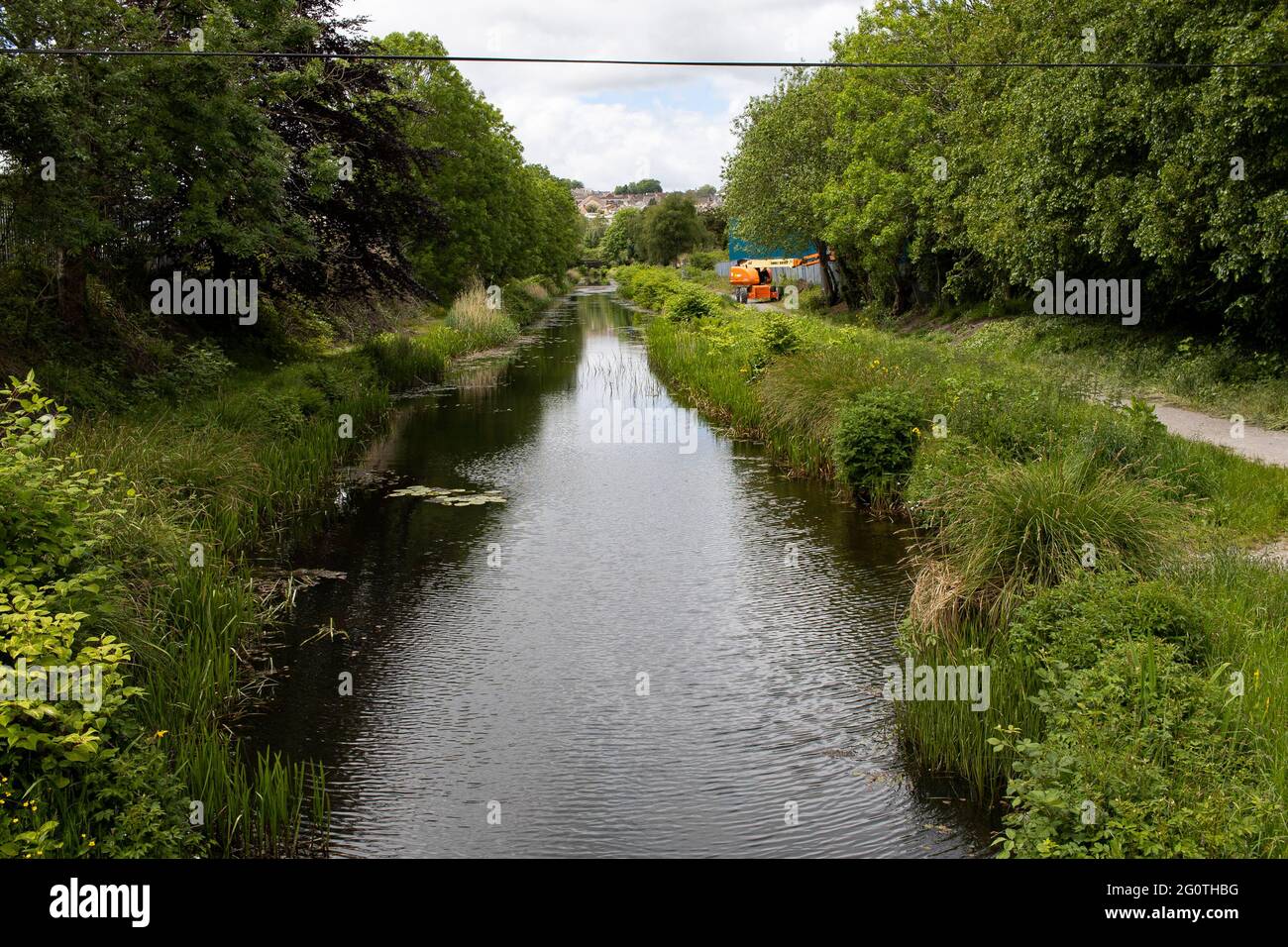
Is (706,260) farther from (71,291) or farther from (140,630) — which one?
(140,630)

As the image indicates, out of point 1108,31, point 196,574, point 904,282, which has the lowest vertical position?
point 196,574

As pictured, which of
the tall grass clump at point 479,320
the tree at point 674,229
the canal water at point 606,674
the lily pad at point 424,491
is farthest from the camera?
the tree at point 674,229

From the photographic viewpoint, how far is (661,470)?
17.1 m

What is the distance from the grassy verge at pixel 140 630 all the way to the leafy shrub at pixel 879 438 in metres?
7.05

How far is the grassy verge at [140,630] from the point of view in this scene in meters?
5.25

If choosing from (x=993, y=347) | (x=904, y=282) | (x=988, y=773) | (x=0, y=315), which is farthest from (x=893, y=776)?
(x=904, y=282)

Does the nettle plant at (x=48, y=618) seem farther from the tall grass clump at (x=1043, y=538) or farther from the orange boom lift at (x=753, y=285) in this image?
the orange boom lift at (x=753, y=285)

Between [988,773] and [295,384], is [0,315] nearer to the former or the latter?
[295,384]

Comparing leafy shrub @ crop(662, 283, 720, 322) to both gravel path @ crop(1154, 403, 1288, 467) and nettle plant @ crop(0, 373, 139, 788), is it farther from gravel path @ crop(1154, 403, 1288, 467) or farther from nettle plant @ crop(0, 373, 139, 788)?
nettle plant @ crop(0, 373, 139, 788)

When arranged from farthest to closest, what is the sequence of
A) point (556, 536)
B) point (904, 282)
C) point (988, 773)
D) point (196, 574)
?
point (904, 282), point (556, 536), point (196, 574), point (988, 773)

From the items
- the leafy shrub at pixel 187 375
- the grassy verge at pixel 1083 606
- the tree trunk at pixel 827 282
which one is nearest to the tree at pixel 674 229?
the tree trunk at pixel 827 282

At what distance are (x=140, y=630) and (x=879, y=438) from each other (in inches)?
360

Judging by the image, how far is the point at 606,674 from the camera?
8.95 m

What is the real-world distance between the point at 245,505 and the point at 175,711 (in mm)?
5036
